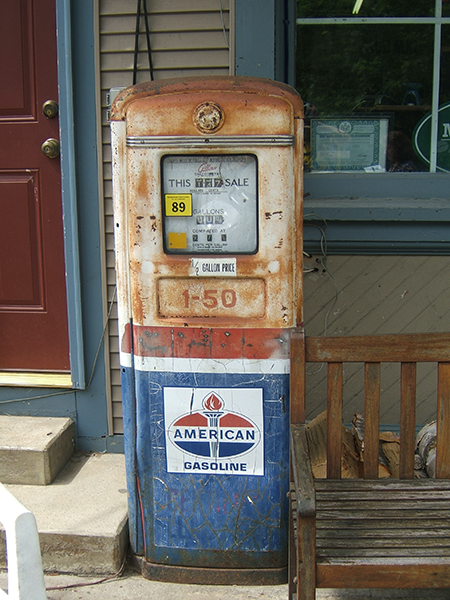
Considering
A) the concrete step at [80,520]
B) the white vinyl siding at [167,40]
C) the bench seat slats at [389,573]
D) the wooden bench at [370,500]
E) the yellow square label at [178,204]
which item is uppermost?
the white vinyl siding at [167,40]

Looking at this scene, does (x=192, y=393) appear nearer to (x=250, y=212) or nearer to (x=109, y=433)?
(x=250, y=212)

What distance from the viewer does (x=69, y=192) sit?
2.94 m

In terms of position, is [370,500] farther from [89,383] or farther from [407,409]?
[89,383]

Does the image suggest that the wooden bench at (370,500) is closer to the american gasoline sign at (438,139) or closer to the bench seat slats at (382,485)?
the bench seat slats at (382,485)

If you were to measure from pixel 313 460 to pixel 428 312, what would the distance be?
3.67 ft

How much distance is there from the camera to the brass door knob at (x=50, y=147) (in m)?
2.99

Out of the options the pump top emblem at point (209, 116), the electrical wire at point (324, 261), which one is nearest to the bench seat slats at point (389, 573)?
the pump top emblem at point (209, 116)

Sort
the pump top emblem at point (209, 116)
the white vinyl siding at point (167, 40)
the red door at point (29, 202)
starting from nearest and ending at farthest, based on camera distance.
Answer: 1. the pump top emblem at point (209, 116)
2. the white vinyl siding at point (167, 40)
3. the red door at point (29, 202)

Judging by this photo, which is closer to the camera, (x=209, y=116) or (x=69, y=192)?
(x=209, y=116)

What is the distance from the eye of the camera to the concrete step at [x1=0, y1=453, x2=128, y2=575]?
8.09 ft

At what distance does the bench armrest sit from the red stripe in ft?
0.98

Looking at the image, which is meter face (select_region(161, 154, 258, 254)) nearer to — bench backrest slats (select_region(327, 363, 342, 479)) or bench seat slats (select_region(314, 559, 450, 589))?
bench backrest slats (select_region(327, 363, 342, 479))

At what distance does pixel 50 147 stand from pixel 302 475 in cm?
208

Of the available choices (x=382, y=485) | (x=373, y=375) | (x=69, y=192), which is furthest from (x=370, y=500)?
(x=69, y=192)
